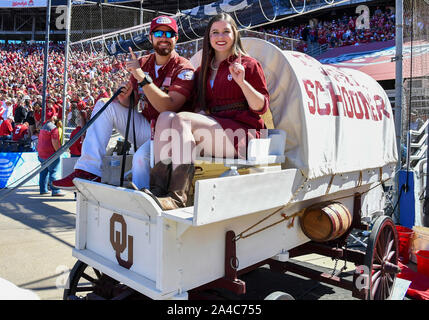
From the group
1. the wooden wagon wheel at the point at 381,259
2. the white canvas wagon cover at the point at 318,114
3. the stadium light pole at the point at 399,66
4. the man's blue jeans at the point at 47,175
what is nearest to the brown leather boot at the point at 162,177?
the white canvas wagon cover at the point at 318,114

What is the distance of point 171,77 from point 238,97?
572 millimetres

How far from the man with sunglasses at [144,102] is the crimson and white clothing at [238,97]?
23 cm

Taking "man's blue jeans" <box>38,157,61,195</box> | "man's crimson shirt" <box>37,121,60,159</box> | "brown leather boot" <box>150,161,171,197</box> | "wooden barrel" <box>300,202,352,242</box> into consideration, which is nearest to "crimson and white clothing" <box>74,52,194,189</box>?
"brown leather boot" <box>150,161,171,197</box>

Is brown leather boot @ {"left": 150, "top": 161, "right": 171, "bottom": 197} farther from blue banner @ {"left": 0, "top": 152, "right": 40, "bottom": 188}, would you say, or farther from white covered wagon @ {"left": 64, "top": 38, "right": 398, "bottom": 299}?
blue banner @ {"left": 0, "top": 152, "right": 40, "bottom": 188}

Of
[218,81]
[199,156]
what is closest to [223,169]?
[199,156]

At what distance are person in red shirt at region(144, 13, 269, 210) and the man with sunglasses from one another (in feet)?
0.58

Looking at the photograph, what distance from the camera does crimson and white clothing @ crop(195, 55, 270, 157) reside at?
8.61ft

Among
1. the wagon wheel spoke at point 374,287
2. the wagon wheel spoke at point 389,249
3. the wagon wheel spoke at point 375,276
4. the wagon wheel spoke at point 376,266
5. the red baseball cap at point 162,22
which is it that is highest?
the red baseball cap at point 162,22

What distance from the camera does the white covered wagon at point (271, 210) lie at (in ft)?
6.79

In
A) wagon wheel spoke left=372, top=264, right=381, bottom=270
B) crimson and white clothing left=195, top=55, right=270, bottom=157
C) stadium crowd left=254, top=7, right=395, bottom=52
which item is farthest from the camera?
stadium crowd left=254, top=7, right=395, bottom=52

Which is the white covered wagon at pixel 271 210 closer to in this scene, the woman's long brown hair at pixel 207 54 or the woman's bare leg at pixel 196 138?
the woman's bare leg at pixel 196 138

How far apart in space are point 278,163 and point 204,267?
94cm

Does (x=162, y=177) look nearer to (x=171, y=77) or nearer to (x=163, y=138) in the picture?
(x=163, y=138)

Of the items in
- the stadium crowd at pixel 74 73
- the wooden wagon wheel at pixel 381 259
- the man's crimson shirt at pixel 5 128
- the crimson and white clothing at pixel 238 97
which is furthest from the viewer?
the man's crimson shirt at pixel 5 128
